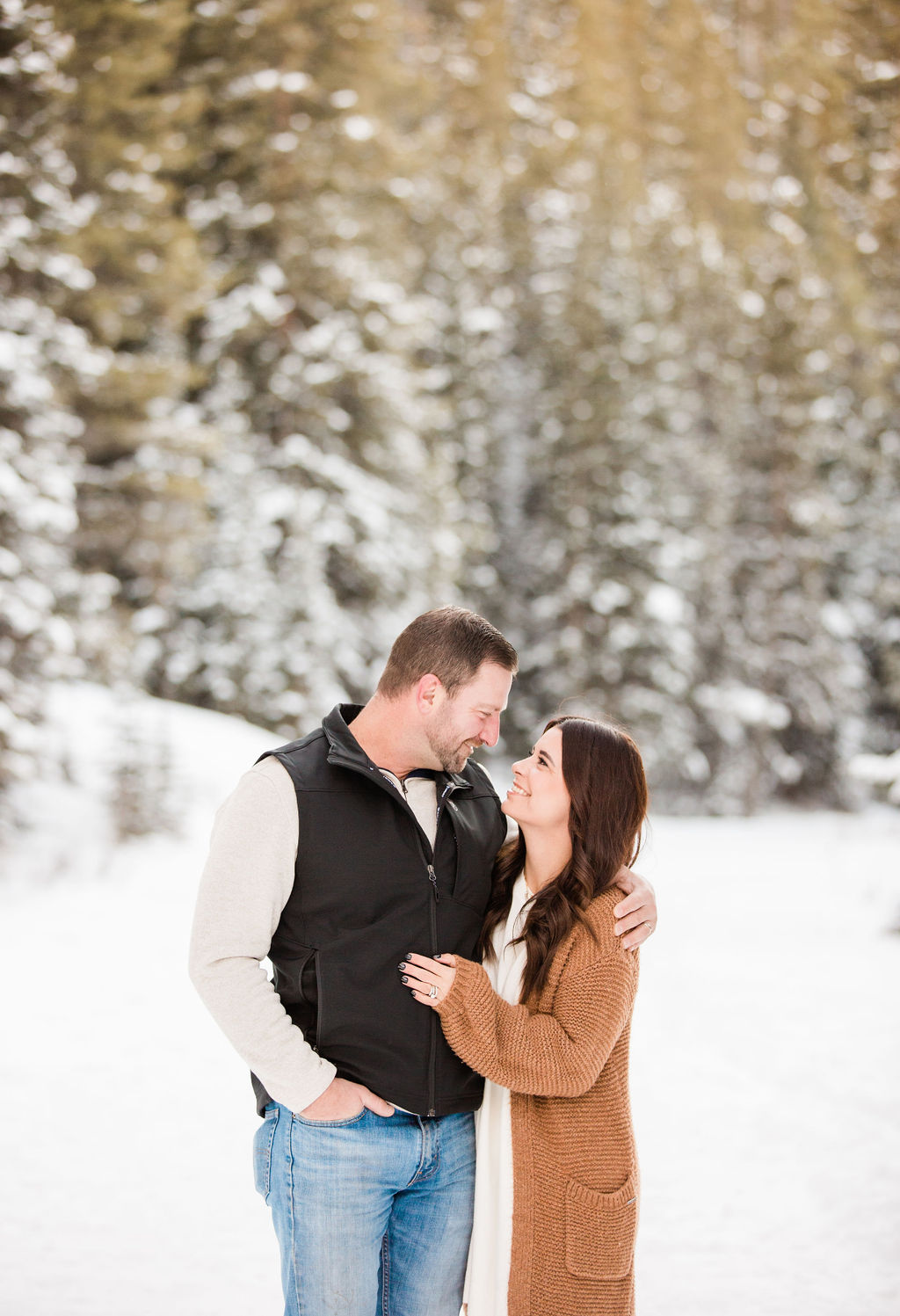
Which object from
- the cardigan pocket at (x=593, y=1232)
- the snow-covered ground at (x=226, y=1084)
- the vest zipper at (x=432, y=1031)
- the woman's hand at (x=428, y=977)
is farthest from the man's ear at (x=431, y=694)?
the snow-covered ground at (x=226, y=1084)

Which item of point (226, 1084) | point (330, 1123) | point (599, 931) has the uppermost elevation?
point (599, 931)

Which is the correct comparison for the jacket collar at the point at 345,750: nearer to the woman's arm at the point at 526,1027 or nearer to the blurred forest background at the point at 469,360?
the woman's arm at the point at 526,1027

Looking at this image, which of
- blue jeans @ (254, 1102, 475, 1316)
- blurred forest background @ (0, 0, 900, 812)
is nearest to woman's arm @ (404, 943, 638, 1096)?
blue jeans @ (254, 1102, 475, 1316)

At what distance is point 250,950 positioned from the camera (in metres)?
2.10

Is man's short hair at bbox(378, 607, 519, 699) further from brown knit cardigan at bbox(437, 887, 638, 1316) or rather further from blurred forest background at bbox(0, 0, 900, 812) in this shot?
blurred forest background at bbox(0, 0, 900, 812)

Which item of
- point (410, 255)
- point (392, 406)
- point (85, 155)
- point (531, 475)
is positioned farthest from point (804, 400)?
point (85, 155)

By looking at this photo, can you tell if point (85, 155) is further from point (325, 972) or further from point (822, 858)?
point (325, 972)

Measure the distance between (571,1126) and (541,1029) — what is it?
0.26 meters

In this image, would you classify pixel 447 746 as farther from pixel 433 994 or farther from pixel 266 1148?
pixel 266 1148

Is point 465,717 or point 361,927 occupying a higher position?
point 465,717

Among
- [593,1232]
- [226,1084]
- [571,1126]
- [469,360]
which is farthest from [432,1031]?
[469,360]

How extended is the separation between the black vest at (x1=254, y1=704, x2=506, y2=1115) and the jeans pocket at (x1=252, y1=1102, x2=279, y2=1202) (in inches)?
1.5

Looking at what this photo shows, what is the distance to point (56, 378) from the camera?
1090 centimetres

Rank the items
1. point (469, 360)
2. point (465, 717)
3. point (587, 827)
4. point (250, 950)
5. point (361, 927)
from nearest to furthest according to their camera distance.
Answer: point (250, 950)
point (361, 927)
point (465, 717)
point (587, 827)
point (469, 360)
